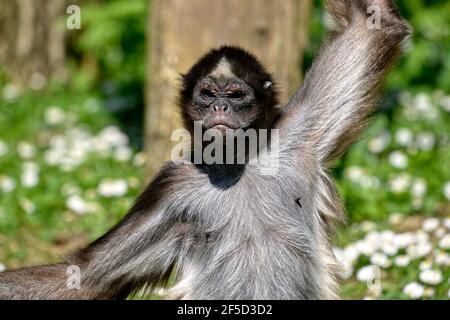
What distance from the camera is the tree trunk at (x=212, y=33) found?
10070mm

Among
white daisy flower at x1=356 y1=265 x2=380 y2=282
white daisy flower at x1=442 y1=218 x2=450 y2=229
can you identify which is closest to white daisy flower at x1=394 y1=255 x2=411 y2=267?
white daisy flower at x1=356 y1=265 x2=380 y2=282

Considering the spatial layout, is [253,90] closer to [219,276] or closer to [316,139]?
[316,139]

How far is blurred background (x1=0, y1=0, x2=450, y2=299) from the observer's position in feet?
31.1

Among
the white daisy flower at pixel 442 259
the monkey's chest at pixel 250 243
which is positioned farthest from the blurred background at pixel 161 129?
the monkey's chest at pixel 250 243

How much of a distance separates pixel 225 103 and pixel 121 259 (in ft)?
4.54

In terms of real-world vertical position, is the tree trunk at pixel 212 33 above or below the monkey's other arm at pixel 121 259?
above

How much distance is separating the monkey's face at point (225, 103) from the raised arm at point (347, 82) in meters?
0.35

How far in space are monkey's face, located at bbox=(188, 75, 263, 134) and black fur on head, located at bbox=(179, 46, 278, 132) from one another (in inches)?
2.2

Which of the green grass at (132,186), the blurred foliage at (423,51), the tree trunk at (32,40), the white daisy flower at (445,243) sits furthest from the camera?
the tree trunk at (32,40)

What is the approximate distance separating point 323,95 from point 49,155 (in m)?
6.12

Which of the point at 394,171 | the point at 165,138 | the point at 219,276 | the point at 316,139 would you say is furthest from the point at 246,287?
the point at 394,171

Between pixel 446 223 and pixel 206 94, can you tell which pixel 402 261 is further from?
pixel 206 94

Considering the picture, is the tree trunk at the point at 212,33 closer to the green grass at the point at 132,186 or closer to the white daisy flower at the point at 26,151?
the green grass at the point at 132,186

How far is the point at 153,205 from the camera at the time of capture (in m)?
7.04
